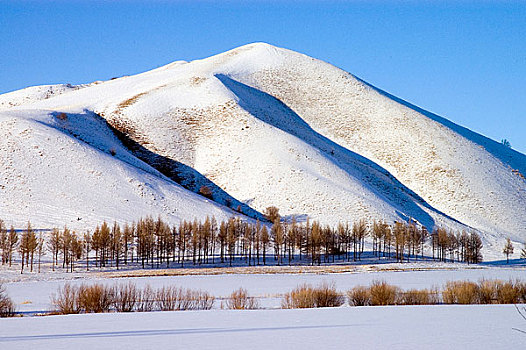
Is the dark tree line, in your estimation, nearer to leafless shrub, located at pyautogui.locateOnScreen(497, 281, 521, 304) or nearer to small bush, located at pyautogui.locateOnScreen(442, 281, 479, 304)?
small bush, located at pyautogui.locateOnScreen(442, 281, 479, 304)

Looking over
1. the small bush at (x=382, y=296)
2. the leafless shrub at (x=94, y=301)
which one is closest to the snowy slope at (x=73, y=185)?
the leafless shrub at (x=94, y=301)

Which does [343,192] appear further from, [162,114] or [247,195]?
[162,114]

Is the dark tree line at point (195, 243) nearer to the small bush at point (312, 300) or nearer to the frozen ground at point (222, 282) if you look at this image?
the frozen ground at point (222, 282)

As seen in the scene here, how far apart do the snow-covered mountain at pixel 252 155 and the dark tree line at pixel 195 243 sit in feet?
26.7

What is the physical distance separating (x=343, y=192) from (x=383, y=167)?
31.0 m

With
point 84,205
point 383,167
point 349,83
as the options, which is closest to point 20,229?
point 84,205

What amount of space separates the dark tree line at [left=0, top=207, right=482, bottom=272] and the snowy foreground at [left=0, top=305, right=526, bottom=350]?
3329 centimetres

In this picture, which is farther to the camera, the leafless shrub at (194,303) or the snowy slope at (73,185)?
the snowy slope at (73,185)

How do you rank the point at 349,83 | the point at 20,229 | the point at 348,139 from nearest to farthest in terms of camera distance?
the point at 20,229 → the point at 348,139 → the point at 349,83

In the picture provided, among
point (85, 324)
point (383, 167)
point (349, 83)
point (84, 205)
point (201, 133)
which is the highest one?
point (349, 83)

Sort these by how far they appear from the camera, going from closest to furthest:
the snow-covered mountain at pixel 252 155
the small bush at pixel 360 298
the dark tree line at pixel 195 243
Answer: the small bush at pixel 360 298 → the dark tree line at pixel 195 243 → the snow-covered mountain at pixel 252 155

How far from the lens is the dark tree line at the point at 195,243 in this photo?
5866 cm

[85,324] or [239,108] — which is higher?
[239,108]

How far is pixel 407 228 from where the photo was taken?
3196 inches
